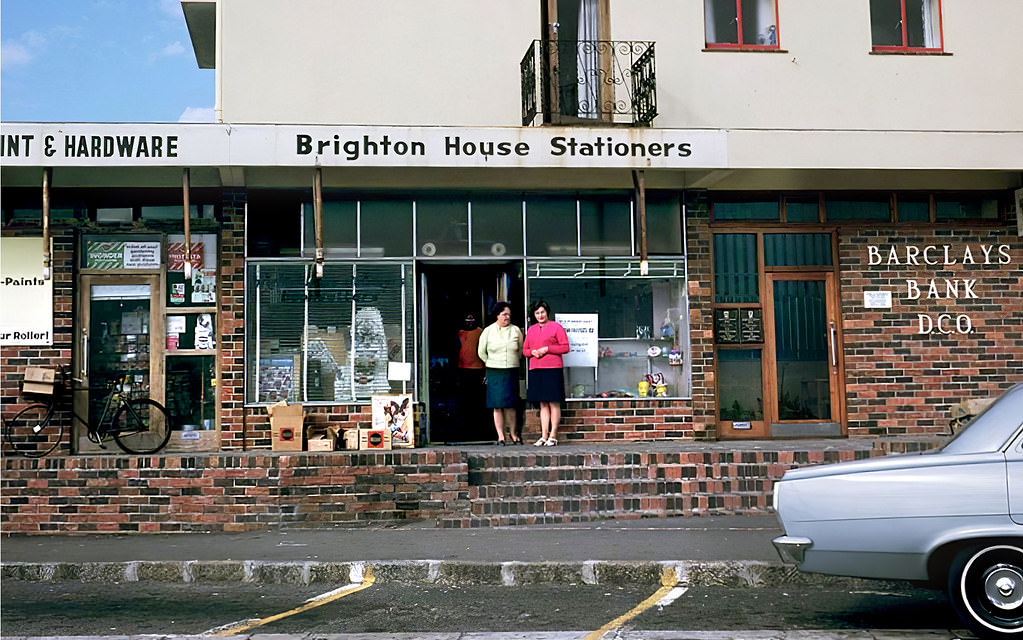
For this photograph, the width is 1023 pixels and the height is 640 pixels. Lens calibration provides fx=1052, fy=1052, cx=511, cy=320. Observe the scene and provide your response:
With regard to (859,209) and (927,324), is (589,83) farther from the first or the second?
(927,324)

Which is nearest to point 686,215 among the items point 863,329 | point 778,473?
point 863,329

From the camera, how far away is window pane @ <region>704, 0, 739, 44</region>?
13227 mm

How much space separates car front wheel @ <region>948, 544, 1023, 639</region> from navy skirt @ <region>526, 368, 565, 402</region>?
22.7 feet

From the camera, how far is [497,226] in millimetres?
13039

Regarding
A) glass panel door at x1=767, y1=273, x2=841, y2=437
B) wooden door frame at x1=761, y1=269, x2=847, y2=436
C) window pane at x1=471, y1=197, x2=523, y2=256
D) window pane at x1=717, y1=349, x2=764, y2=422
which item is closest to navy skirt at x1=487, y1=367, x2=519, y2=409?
window pane at x1=471, y1=197, x2=523, y2=256

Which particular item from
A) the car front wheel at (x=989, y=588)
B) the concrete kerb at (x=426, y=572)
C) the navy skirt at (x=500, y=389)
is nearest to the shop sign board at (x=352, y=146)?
the navy skirt at (x=500, y=389)

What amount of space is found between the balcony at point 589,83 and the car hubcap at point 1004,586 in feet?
24.8

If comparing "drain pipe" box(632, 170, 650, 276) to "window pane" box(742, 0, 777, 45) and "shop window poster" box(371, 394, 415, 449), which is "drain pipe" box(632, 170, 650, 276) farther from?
"shop window poster" box(371, 394, 415, 449)

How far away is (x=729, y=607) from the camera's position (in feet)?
23.4

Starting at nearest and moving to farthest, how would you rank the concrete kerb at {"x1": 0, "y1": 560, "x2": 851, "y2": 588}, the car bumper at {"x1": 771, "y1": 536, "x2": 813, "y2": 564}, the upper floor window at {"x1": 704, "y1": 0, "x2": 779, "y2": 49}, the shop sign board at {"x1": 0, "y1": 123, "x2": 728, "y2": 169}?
the car bumper at {"x1": 771, "y1": 536, "x2": 813, "y2": 564} < the concrete kerb at {"x1": 0, "y1": 560, "x2": 851, "y2": 588} < the shop sign board at {"x1": 0, "y1": 123, "x2": 728, "y2": 169} < the upper floor window at {"x1": 704, "y1": 0, "x2": 779, "y2": 49}

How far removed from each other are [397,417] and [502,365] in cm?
146

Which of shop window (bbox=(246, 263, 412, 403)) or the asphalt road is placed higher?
shop window (bbox=(246, 263, 412, 403))

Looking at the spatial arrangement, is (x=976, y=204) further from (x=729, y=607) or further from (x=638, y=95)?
(x=729, y=607)

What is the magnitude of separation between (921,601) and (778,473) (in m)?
4.00
